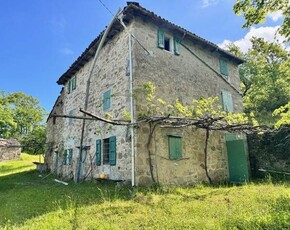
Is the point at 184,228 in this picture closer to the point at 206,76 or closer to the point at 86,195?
the point at 86,195

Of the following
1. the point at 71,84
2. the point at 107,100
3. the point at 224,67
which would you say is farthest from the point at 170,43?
the point at 71,84

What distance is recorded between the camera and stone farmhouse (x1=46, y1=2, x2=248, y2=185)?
29.6 ft

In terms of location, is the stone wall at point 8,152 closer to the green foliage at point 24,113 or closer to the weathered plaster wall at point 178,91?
the green foliage at point 24,113

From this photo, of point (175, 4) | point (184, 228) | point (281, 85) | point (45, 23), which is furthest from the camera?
point (281, 85)

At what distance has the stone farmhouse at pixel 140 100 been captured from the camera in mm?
9008

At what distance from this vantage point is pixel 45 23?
8695 mm

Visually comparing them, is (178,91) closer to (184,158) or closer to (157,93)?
(157,93)

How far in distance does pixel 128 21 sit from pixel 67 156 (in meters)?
8.56

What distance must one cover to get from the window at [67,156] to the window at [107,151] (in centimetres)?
357

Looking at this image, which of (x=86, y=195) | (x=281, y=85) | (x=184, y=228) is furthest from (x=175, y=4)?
(x=281, y=85)

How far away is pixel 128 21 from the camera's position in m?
10.0

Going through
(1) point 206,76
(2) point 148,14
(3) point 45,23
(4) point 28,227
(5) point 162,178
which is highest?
(2) point 148,14

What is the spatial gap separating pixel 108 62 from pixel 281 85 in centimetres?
1707

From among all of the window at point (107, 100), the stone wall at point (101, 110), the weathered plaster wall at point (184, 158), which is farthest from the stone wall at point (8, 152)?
the weathered plaster wall at point (184, 158)
